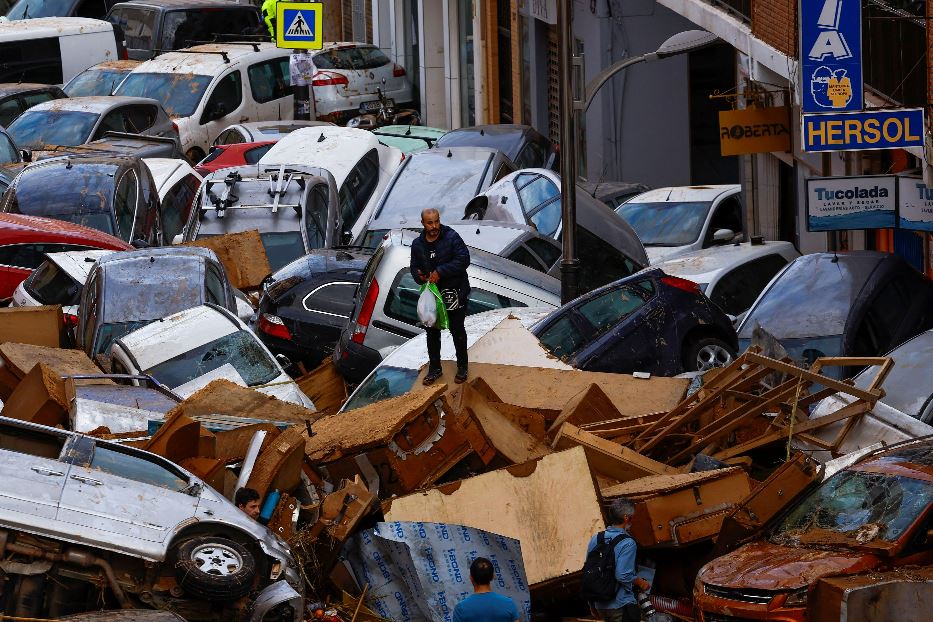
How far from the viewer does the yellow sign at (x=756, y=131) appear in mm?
20875

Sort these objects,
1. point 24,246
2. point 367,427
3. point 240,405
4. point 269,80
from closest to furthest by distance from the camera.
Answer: point 367,427
point 240,405
point 24,246
point 269,80

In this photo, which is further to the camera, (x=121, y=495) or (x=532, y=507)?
(x=532, y=507)

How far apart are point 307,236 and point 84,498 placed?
11.4 metres

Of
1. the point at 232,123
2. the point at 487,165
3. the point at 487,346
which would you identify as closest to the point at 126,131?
the point at 232,123

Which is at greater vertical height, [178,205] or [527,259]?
[178,205]

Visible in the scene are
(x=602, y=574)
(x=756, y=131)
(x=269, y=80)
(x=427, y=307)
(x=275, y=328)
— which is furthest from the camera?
(x=269, y=80)

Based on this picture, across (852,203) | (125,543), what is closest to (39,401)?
(125,543)

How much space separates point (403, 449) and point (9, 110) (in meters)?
19.5

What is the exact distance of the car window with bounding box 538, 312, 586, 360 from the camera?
13727 millimetres

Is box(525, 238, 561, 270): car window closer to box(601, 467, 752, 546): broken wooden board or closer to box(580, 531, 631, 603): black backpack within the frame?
box(601, 467, 752, 546): broken wooden board

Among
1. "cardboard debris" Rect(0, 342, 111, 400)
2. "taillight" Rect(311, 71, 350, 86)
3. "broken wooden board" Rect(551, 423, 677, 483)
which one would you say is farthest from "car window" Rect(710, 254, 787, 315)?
"taillight" Rect(311, 71, 350, 86)

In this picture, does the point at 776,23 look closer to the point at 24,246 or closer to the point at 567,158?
the point at 567,158

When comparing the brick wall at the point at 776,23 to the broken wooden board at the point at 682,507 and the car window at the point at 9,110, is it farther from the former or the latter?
the car window at the point at 9,110

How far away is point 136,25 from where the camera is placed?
118 ft
